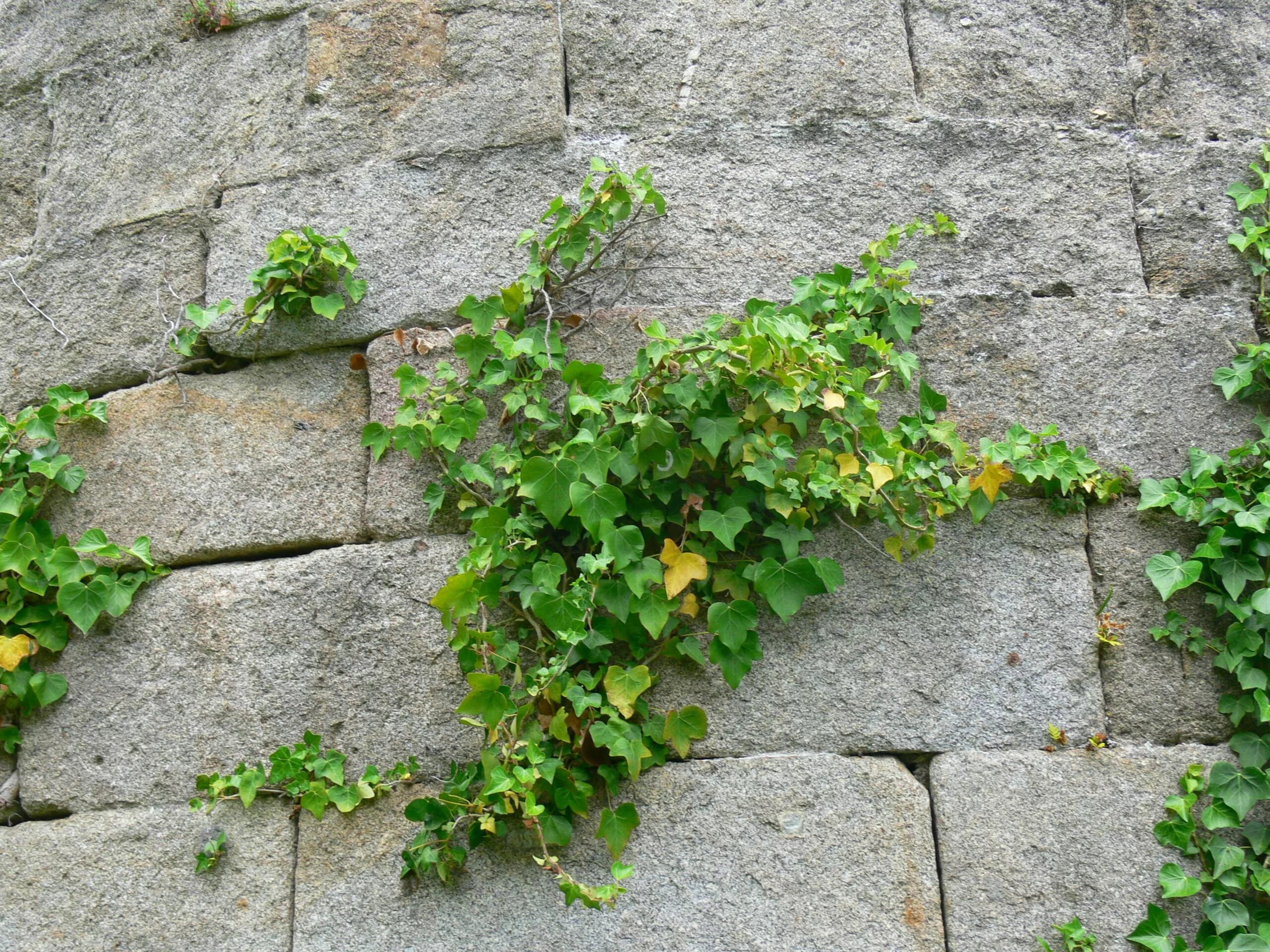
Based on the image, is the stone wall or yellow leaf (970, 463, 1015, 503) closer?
the stone wall

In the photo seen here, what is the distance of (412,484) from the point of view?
7.79ft

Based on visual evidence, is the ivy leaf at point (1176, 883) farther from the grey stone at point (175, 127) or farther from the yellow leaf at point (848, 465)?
the grey stone at point (175, 127)

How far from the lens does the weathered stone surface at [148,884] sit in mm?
2203

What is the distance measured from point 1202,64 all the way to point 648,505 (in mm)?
1764

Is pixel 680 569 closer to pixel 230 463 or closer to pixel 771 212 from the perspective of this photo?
pixel 771 212

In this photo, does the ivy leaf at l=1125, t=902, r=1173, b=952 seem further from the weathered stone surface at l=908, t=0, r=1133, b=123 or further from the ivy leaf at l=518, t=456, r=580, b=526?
the weathered stone surface at l=908, t=0, r=1133, b=123

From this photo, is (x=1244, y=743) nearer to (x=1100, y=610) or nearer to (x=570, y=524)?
(x=1100, y=610)

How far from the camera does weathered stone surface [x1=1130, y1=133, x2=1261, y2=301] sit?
238 centimetres

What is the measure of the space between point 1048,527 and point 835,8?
54.7 inches

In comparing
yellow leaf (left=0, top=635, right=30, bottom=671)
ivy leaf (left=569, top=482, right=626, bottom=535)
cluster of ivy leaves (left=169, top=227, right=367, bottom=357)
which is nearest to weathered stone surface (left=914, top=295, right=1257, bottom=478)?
ivy leaf (left=569, top=482, right=626, bottom=535)

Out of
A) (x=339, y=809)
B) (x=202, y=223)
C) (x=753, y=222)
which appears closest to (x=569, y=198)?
(x=753, y=222)

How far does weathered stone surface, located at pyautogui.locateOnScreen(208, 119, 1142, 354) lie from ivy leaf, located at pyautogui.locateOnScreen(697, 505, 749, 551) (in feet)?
1.85

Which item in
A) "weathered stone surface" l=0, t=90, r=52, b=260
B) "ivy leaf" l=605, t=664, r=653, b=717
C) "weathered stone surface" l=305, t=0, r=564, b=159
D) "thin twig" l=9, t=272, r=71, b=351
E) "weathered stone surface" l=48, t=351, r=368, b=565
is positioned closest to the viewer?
"ivy leaf" l=605, t=664, r=653, b=717

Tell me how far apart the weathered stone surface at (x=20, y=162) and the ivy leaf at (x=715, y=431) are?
2.05m
